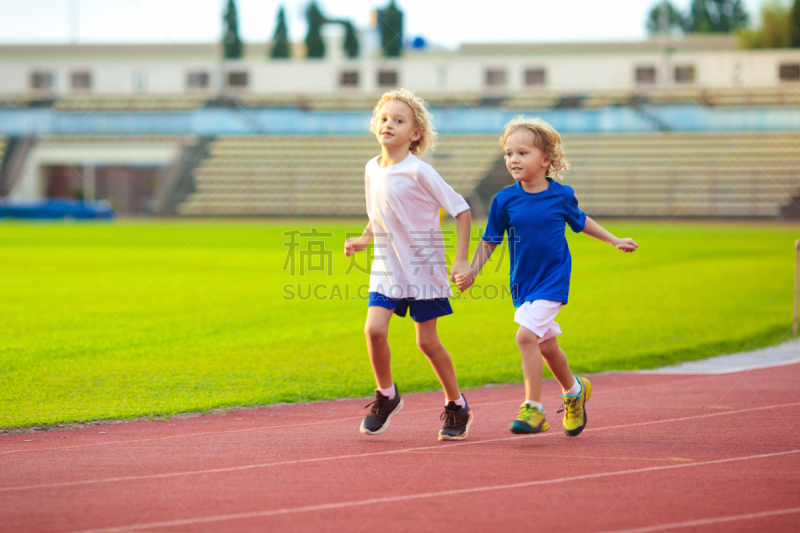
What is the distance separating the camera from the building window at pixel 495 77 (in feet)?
184

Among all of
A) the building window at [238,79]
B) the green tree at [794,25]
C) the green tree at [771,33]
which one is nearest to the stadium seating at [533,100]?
the building window at [238,79]

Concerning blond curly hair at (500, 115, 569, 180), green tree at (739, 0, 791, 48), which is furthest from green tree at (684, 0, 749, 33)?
blond curly hair at (500, 115, 569, 180)

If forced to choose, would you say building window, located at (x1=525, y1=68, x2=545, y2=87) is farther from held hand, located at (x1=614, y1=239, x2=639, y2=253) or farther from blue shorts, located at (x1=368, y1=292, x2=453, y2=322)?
blue shorts, located at (x1=368, y1=292, x2=453, y2=322)

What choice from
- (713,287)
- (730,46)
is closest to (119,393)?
(713,287)

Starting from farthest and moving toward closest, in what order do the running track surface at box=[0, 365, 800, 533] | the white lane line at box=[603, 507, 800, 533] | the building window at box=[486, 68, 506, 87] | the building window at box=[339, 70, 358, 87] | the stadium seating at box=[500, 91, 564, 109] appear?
the building window at box=[339, 70, 358, 87]
the building window at box=[486, 68, 506, 87]
the stadium seating at box=[500, 91, 564, 109]
the running track surface at box=[0, 365, 800, 533]
the white lane line at box=[603, 507, 800, 533]

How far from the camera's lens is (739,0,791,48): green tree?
62812 millimetres

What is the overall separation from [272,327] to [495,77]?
160ft

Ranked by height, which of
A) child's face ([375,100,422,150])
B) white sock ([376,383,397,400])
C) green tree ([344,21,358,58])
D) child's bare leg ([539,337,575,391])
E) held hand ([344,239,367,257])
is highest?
green tree ([344,21,358,58])

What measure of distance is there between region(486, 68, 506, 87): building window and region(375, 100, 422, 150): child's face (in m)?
52.6

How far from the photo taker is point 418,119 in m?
5.22

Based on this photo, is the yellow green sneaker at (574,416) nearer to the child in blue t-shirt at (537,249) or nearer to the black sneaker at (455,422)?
the child in blue t-shirt at (537,249)

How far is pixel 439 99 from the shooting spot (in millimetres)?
51344

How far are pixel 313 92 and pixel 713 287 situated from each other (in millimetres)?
43303

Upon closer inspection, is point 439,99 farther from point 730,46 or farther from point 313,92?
point 730,46
